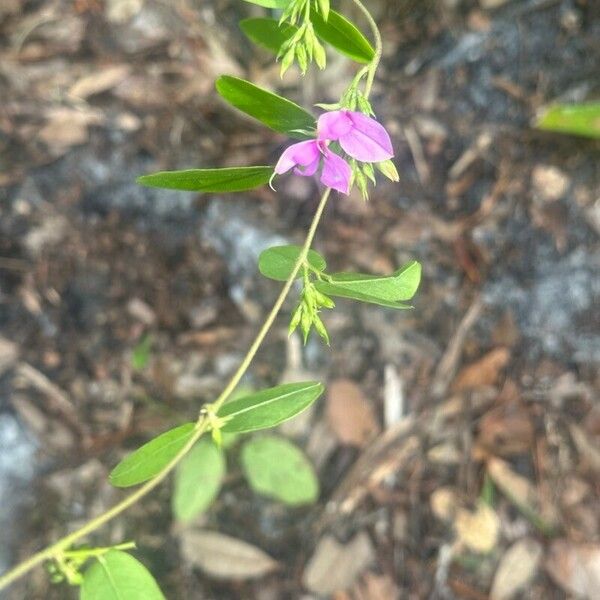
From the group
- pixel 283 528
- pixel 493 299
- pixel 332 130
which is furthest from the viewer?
pixel 493 299

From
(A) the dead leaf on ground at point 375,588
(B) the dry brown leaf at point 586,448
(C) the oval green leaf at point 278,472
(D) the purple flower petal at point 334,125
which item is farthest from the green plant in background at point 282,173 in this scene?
(B) the dry brown leaf at point 586,448

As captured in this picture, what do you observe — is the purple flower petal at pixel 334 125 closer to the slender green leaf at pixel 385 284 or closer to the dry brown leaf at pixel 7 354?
the slender green leaf at pixel 385 284

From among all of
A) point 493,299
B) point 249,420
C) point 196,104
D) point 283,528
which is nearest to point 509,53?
point 493,299

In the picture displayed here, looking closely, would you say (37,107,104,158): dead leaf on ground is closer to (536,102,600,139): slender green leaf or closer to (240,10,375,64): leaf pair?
(240,10,375,64): leaf pair

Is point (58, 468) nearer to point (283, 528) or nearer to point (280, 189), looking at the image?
point (283, 528)

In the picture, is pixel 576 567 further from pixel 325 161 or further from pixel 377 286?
pixel 325 161

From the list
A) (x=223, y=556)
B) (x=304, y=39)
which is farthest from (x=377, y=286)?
(x=223, y=556)
